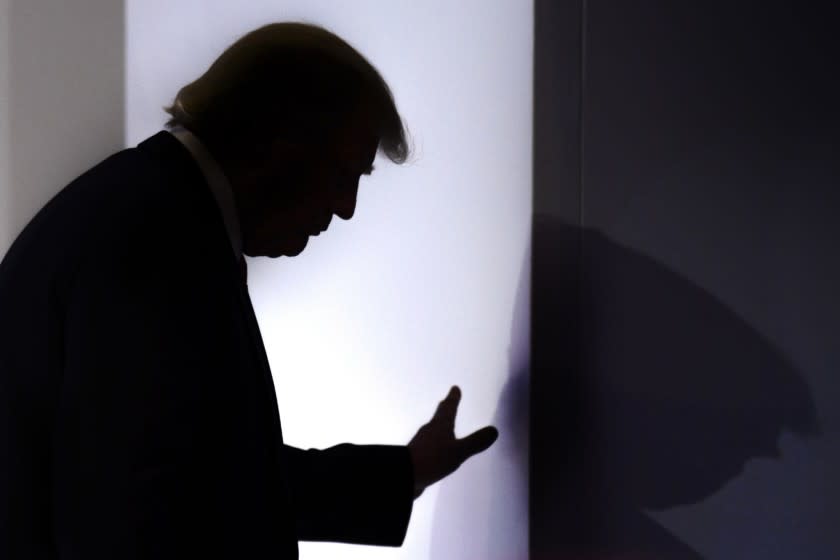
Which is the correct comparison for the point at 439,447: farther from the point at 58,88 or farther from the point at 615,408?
the point at 58,88

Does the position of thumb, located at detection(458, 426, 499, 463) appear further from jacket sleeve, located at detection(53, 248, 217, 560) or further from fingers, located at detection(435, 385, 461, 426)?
jacket sleeve, located at detection(53, 248, 217, 560)

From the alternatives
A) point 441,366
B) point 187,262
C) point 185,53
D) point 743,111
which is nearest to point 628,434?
point 441,366

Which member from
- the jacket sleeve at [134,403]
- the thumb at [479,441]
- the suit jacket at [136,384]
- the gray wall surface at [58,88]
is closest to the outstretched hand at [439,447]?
the thumb at [479,441]

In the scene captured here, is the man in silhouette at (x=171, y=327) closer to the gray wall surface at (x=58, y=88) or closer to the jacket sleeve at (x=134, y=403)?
the jacket sleeve at (x=134, y=403)

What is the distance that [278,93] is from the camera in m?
0.98

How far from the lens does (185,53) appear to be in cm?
126

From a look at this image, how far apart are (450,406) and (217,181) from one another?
40 cm

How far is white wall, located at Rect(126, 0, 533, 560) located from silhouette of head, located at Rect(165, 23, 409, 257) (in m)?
0.14

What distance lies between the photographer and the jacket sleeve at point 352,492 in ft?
3.80

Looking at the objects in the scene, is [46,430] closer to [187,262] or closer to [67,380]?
[67,380]

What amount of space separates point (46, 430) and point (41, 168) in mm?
571

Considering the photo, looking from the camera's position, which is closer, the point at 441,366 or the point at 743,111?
the point at 743,111

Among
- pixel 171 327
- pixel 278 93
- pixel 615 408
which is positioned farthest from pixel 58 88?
pixel 615 408

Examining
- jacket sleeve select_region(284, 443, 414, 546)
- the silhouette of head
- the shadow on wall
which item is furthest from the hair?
jacket sleeve select_region(284, 443, 414, 546)
